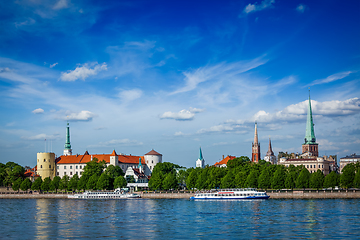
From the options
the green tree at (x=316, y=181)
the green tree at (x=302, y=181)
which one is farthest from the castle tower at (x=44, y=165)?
the green tree at (x=316, y=181)

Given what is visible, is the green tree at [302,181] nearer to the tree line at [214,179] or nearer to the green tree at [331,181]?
the tree line at [214,179]

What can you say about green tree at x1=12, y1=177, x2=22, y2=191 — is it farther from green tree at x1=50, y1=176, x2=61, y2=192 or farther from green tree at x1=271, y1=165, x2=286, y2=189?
green tree at x1=271, y1=165, x2=286, y2=189

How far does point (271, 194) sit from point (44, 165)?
8702cm

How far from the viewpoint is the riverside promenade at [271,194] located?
9012 cm

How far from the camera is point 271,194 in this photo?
96.1m

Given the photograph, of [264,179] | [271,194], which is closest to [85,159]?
[264,179]

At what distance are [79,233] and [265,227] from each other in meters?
18.5

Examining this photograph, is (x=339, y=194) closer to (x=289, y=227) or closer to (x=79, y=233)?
(x=289, y=227)

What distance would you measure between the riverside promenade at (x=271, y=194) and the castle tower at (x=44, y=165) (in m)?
16.6

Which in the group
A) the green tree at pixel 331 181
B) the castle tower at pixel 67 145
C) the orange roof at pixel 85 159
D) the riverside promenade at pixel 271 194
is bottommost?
the riverside promenade at pixel 271 194

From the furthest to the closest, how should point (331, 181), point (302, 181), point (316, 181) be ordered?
point (316, 181), point (302, 181), point (331, 181)

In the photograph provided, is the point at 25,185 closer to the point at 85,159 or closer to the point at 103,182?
the point at 103,182

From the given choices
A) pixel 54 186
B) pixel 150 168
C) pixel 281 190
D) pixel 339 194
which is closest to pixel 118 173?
pixel 54 186

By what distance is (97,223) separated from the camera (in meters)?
48.4
